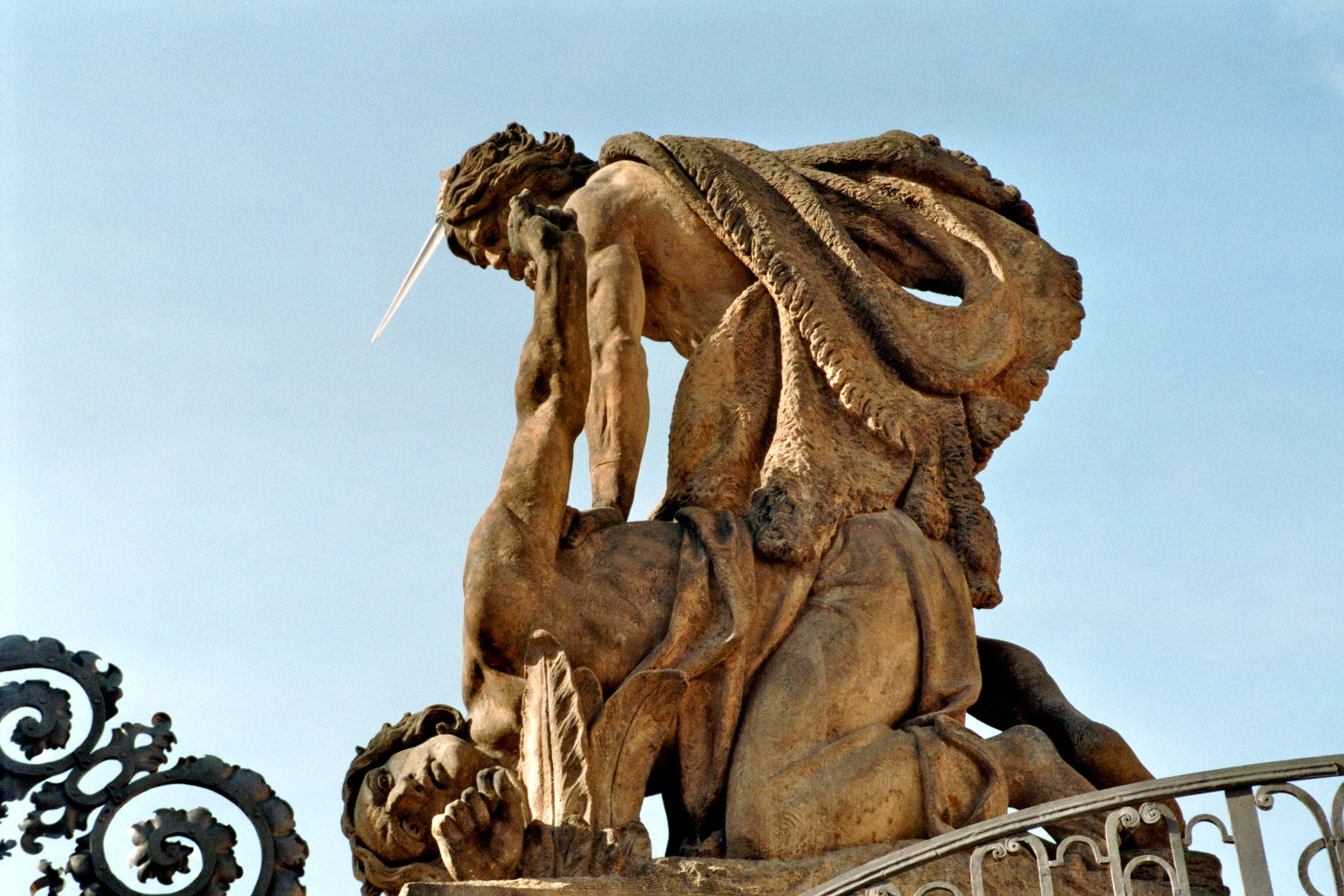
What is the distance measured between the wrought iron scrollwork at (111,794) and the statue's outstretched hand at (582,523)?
4.62ft

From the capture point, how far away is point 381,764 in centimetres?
665

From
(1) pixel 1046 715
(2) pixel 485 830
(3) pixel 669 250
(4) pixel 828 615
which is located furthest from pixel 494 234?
(2) pixel 485 830

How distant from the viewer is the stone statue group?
6.27 m

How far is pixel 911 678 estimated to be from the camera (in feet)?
22.0

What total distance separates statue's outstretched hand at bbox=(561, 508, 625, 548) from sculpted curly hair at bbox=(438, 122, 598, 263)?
5.79ft

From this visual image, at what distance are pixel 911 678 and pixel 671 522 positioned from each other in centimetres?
94

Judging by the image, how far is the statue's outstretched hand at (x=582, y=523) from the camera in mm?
6602

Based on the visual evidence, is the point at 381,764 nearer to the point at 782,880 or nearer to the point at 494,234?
the point at 782,880

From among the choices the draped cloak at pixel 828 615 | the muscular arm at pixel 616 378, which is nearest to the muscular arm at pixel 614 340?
the muscular arm at pixel 616 378

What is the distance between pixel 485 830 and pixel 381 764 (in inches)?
36.3

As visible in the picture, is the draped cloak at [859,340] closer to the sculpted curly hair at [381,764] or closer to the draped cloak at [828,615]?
the draped cloak at [828,615]

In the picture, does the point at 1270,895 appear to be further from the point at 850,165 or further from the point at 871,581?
the point at 850,165

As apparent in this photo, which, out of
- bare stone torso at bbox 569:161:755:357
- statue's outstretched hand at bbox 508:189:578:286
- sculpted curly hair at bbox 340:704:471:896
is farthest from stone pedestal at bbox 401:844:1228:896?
bare stone torso at bbox 569:161:755:357

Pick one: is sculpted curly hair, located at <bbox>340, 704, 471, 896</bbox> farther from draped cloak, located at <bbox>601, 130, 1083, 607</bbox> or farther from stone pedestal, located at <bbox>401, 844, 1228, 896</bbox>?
draped cloak, located at <bbox>601, 130, 1083, 607</bbox>
